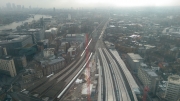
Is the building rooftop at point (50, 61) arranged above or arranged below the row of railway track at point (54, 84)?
above

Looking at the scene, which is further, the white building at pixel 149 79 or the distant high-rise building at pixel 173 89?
the white building at pixel 149 79

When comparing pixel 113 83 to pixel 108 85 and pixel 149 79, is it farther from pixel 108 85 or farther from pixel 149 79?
pixel 149 79

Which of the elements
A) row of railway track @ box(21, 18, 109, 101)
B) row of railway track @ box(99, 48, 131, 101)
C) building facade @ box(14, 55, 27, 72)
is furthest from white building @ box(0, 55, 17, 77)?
row of railway track @ box(99, 48, 131, 101)

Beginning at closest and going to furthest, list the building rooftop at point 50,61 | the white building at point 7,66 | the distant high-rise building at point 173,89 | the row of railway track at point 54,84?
the distant high-rise building at point 173,89, the row of railway track at point 54,84, the white building at point 7,66, the building rooftop at point 50,61

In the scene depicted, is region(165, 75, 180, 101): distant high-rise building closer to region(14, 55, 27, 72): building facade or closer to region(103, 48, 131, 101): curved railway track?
region(103, 48, 131, 101): curved railway track

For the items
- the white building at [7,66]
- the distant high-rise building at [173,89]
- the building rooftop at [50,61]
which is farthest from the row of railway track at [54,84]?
the distant high-rise building at [173,89]

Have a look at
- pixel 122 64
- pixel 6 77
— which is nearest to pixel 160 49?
pixel 122 64

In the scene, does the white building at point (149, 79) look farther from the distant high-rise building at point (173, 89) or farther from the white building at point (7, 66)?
the white building at point (7, 66)
